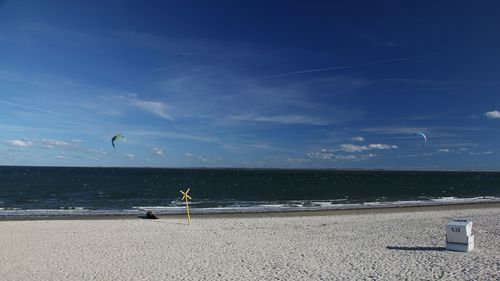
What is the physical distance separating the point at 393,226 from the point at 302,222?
14.3 feet

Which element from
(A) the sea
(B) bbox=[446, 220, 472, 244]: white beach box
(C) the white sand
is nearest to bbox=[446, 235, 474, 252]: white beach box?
(B) bbox=[446, 220, 472, 244]: white beach box

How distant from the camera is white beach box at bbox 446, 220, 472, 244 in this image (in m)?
12.1

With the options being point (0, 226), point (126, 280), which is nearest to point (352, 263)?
point (126, 280)

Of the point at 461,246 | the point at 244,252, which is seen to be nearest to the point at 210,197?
the point at 244,252

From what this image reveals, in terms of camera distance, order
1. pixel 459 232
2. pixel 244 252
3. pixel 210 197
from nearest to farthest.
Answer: pixel 459 232
pixel 244 252
pixel 210 197

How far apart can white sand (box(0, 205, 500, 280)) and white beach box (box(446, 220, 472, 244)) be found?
1.42ft

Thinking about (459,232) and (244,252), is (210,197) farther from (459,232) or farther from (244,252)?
(459,232)

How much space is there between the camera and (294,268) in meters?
10.9

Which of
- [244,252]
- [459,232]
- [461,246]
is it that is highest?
[459,232]

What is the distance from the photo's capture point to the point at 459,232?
40.3 feet

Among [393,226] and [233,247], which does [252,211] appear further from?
[233,247]

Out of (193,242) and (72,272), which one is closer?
(72,272)

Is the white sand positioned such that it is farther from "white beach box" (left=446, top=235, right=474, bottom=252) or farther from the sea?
A: the sea

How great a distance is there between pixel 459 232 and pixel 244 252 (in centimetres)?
639
